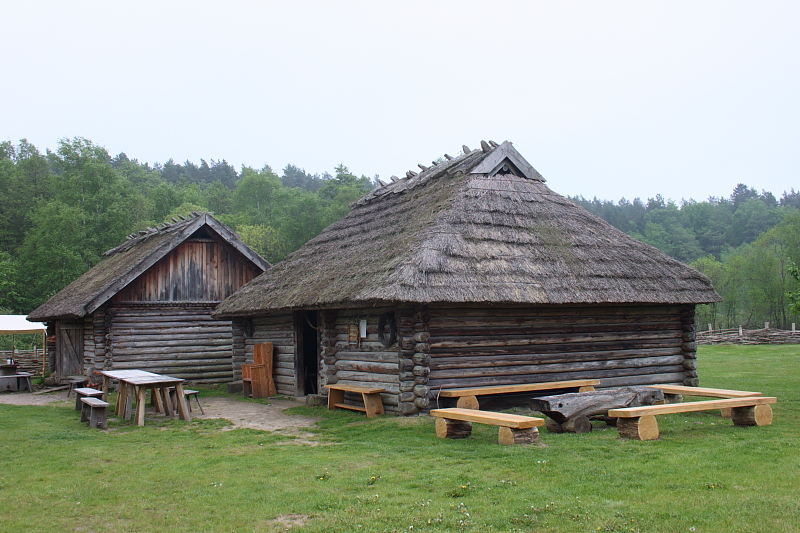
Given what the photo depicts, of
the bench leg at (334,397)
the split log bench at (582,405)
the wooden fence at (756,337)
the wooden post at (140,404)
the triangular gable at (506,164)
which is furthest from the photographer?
the wooden fence at (756,337)

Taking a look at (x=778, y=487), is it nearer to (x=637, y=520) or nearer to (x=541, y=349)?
(x=637, y=520)

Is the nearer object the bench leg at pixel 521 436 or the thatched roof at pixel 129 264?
the bench leg at pixel 521 436

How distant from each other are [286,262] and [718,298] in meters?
10.7

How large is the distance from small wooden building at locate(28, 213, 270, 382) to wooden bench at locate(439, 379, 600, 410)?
10.0 meters

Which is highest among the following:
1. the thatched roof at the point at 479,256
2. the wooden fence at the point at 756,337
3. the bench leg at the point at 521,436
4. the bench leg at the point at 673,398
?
the thatched roof at the point at 479,256

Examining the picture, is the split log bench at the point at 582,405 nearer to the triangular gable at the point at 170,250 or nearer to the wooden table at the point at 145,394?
the wooden table at the point at 145,394

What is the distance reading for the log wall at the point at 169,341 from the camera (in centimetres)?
1930

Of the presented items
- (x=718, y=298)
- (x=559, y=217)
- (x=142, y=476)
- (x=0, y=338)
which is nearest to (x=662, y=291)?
(x=718, y=298)

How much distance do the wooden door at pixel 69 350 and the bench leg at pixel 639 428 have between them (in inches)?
704

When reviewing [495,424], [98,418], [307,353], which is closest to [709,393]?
[495,424]

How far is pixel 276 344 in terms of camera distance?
17.3m

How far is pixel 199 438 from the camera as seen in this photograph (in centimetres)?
1055

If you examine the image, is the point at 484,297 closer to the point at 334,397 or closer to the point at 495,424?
the point at 495,424

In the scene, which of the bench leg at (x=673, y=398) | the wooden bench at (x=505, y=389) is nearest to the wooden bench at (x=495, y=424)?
the wooden bench at (x=505, y=389)
